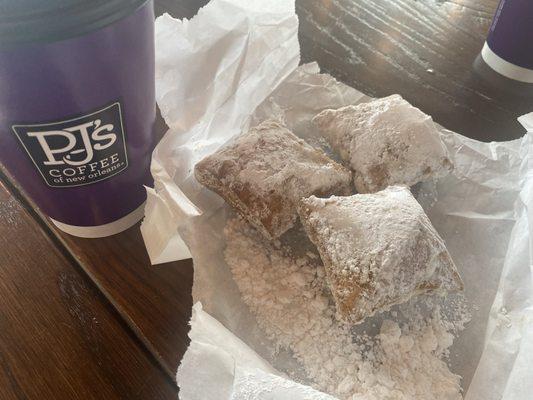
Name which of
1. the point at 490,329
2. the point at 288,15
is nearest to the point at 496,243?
the point at 490,329

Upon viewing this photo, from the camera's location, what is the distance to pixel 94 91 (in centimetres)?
51

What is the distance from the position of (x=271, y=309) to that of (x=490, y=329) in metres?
0.29

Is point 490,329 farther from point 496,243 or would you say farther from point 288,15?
point 288,15

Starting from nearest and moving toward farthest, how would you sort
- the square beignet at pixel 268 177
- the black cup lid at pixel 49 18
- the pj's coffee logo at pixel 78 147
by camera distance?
1. the black cup lid at pixel 49 18
2. the pj's coffee logo at pixel 78 147
3. the square beignet at pixel 268 177

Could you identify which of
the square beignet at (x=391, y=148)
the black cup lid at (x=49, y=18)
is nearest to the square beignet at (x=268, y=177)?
the square beignet at (x=391, y=148)

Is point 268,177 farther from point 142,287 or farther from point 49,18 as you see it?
point 49,18

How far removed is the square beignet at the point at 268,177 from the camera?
688 millimetres

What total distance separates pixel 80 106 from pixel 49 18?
0.11m

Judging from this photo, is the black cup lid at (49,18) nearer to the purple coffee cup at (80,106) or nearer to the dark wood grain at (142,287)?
the purple coffee cup at (80,106)

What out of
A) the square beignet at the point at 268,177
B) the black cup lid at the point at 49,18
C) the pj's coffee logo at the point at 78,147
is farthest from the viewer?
the square beignet at the point at 268,177

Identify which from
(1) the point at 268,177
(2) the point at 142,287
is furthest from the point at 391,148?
(2) the point at 142,287

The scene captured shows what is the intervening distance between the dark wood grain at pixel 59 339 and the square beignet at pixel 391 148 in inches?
16.2

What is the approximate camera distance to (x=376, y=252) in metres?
0.61

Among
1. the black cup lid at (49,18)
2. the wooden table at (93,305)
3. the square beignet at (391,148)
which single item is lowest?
the wooden table at (93,305)
